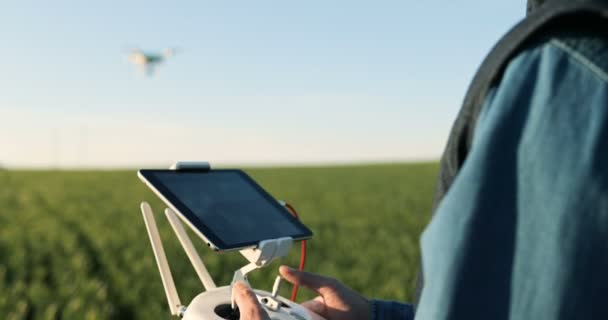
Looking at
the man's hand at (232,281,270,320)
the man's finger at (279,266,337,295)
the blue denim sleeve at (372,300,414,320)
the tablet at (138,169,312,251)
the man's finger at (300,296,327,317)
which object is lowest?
the man's finger at (300,296,327,317)

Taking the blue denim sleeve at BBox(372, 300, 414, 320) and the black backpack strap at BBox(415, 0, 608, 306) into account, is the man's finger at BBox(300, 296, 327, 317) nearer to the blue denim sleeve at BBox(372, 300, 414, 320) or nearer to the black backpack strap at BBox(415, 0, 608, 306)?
the blue denim sleeve at BBox(372, 300, 414, 320)

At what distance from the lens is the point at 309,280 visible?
1.72 m

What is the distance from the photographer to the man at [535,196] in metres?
0.64

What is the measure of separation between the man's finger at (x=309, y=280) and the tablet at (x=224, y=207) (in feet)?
0.35

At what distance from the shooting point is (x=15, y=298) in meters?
4.88

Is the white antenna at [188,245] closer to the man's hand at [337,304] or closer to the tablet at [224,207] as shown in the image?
the tablet at [224,207]

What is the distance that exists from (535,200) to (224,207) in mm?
918

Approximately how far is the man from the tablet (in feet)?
2.34

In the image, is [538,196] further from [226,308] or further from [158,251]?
[158,251]

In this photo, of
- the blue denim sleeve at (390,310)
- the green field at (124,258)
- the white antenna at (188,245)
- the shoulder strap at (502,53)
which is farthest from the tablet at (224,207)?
the green field at (124,258)

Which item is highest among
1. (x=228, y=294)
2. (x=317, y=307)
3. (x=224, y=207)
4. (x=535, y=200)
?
(x=535, y=200)

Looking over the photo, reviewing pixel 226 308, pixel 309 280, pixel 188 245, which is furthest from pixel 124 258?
pixel 226 308

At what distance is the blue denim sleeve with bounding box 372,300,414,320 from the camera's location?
166 cm

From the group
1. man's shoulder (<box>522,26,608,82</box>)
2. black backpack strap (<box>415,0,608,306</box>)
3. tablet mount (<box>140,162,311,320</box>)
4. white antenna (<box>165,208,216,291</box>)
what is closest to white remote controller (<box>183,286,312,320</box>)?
tablet mount (<box>140,162,311,320</box>)
